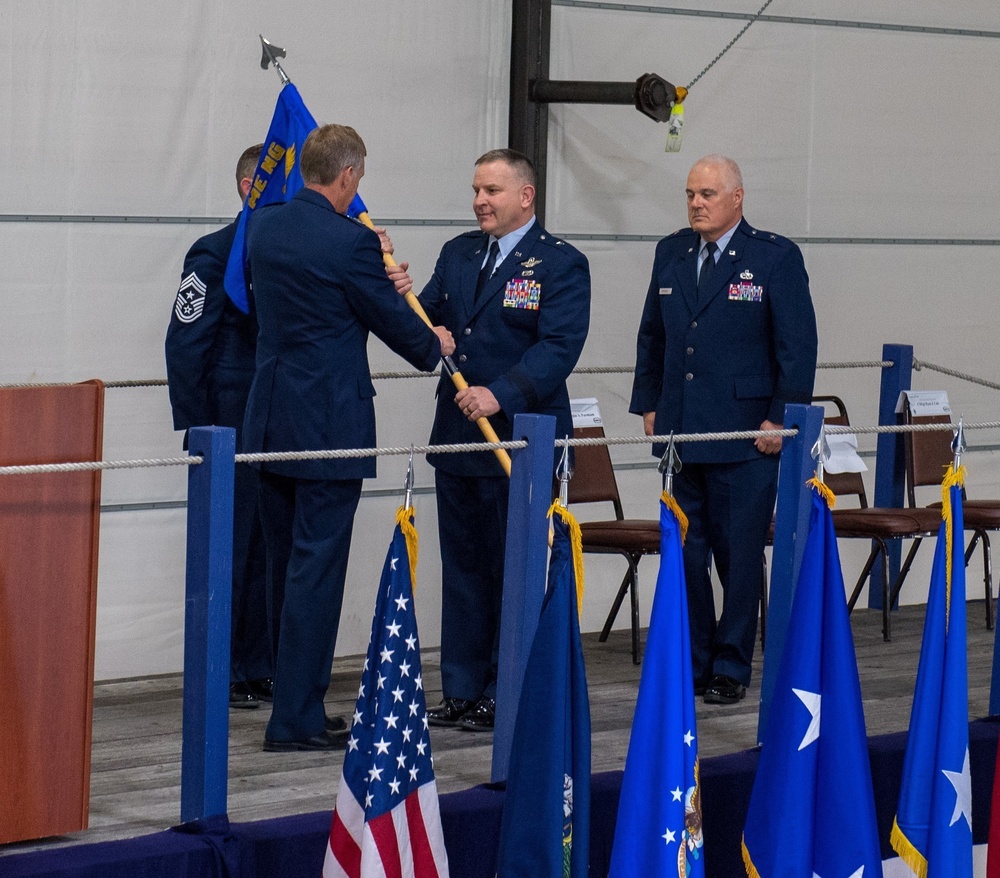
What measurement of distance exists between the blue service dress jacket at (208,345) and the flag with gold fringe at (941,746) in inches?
75.1

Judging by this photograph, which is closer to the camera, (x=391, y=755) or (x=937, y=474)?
(x=391, y=755)

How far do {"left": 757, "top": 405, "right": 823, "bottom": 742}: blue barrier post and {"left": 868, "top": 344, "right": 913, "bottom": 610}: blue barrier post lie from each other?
2278 mm

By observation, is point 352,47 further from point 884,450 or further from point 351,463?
point 884,450

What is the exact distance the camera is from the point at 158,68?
496 centimetres

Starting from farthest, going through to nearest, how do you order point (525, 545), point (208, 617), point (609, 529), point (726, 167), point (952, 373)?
1. point (952, 373)
2. point (609, 529)
3. point (726, 167)
4. point (525, 545)
5. point (208, 617)

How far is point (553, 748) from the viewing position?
10.4 ft

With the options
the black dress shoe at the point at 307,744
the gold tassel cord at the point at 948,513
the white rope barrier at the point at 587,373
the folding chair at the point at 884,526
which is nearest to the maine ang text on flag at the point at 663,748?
the gold tassel cord at the point at 948,513

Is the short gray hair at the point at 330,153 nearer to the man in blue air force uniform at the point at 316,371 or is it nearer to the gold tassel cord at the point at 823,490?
the man in blue air force uniform at the point at 316,371

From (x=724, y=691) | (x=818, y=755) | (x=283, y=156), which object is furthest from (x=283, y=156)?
(x=818, y=755)

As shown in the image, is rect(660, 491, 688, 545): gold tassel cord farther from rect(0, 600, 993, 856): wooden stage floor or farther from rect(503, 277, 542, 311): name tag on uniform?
rect(503, 277, 542, 311): name tag on uniform

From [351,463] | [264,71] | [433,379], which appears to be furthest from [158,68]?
[351,463]

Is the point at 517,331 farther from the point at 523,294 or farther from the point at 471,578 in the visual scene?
the point at 471,578

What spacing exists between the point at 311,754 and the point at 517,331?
1.22 m

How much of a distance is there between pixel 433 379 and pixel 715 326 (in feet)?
4.08
